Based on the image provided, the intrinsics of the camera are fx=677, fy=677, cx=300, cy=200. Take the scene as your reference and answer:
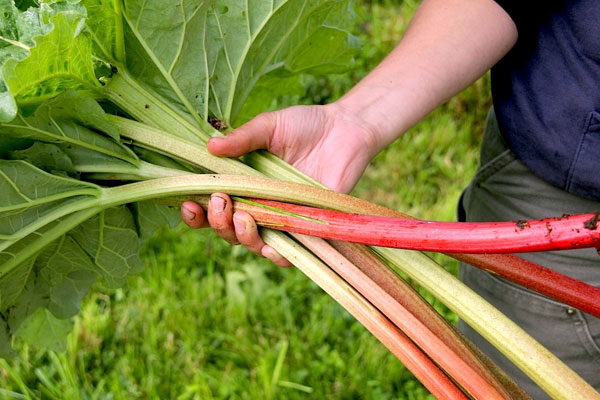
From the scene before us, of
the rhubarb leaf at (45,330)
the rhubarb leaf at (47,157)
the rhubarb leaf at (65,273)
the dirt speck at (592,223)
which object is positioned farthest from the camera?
the rhubarb leaf at (45,330)

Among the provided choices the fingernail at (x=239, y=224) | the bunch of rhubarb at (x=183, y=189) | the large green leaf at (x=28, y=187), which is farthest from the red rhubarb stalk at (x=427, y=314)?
the large green leaf at (x=28, y=187)

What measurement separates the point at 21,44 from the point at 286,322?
6.24 feet

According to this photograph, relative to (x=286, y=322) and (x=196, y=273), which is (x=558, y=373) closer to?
(x=286, y=322)

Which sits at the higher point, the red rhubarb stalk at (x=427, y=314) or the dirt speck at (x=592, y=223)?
the dirt speck at (x=592, y=223)

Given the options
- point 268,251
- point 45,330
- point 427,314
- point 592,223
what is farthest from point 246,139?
point 45,330

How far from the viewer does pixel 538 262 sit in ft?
6.56

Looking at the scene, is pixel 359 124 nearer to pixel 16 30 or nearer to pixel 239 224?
pixel 239 224

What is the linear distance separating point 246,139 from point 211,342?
1.54m

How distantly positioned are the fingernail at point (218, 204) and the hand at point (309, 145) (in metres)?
0.05

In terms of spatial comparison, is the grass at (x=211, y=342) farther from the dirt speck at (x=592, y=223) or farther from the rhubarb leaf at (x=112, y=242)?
the dirt speck at (x=592, y=223)

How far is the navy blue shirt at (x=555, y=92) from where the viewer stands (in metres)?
1.68

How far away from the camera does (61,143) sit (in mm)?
1688

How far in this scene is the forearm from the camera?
6.03ft

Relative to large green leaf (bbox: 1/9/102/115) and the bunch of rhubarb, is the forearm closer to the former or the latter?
the bunch of rhubarb
